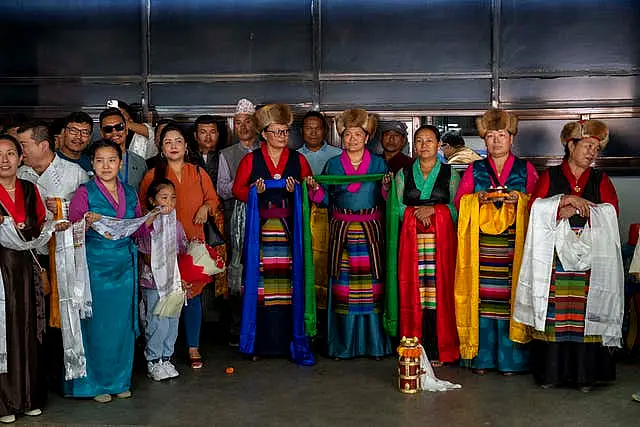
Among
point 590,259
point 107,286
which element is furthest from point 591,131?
point 107,286

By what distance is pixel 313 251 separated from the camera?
6027mm

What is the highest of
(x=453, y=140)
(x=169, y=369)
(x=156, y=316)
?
(x=453, y=140)

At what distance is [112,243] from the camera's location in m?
4.84

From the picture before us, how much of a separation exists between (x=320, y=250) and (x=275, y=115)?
103 cm

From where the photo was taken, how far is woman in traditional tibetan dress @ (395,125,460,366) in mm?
5457

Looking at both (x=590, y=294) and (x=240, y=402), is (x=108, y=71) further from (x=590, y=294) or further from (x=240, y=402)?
(x=590, y=294)

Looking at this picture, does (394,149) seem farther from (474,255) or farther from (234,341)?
(234,341)

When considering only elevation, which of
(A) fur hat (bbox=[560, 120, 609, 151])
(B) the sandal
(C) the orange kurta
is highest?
(A) fur hat (bbox=[560, 120, 609, 151])

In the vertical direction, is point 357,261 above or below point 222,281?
above

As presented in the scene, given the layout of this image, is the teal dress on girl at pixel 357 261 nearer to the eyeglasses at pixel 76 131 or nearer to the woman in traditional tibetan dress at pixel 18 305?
the eyeglasses at pixel 76 131

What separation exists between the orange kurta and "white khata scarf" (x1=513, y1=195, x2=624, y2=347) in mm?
1909

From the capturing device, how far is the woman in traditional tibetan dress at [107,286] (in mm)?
4797

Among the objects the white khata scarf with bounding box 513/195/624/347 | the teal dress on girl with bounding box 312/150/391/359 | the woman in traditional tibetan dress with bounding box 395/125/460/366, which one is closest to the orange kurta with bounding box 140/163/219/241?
the teal dress on girl with bounding box 312/150/391/359

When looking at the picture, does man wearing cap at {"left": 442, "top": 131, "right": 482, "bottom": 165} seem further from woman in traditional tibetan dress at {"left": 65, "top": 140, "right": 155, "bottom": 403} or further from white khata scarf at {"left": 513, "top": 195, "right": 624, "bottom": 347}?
woman in traditional tibetan dress at {"left": 65, "top": 140, "right": 155, "bottom": 403}
